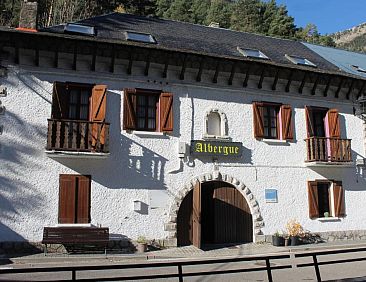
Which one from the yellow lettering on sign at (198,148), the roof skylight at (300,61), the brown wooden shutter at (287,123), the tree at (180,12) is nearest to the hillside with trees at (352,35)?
the tree at (180,12)

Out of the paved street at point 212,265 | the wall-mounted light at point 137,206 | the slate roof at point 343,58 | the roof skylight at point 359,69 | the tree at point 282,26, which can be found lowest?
the paved street at point 212,265

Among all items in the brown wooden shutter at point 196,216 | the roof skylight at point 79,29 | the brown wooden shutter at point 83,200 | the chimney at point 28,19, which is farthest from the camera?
the roof skylight at point 79,29

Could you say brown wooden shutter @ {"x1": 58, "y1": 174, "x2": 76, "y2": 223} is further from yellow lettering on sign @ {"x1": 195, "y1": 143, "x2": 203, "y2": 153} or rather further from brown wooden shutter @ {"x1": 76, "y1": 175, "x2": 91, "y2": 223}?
yellow lettering on sign @ {"x1": 195, "y1": 143, "x2": 203, "y2": 153}

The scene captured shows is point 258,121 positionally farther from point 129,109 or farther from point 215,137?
point 129,109

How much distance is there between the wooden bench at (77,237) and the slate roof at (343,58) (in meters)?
13.4

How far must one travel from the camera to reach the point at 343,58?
21750 millimetres

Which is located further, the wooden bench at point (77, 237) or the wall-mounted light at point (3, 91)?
the wall-mounted light at point (3, 91)

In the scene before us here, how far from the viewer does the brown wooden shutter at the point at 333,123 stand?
699 inches

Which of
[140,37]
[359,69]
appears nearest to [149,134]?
[140,37]

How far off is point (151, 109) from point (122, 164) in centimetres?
240

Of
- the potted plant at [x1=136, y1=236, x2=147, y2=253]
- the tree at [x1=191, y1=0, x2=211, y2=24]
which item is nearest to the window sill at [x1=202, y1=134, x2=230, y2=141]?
the potted plant at [x1=136, y1=236, x2=147, y2=253]

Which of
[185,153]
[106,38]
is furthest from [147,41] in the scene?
[185,153]

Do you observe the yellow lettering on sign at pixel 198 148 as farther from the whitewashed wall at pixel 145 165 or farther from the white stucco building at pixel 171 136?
the whitewashed wall at pixel 145 165

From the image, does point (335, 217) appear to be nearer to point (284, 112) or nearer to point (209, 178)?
point (284, 112)
